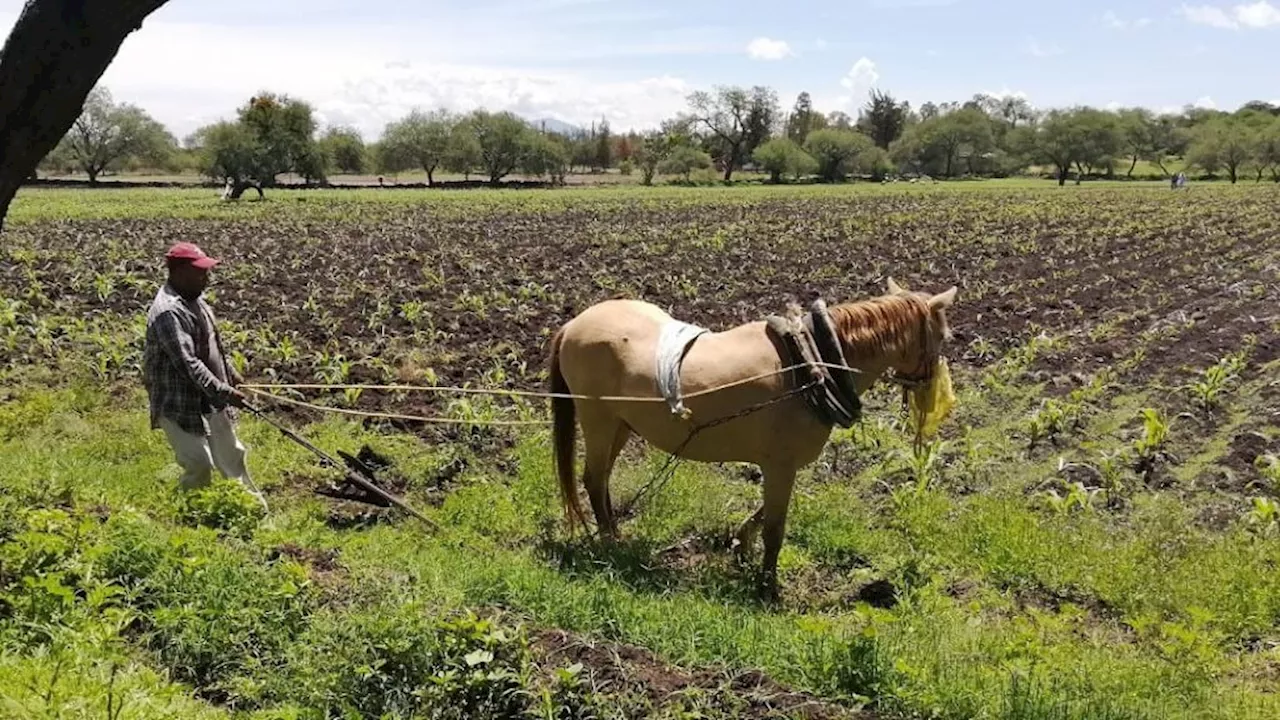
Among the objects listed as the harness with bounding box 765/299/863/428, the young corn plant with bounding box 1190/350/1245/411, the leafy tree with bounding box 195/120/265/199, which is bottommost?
the young corn plant with bounding box 1190/350/1245/411

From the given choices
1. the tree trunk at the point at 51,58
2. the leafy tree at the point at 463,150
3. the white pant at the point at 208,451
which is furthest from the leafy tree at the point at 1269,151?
the tree trunk at the point at 51,58

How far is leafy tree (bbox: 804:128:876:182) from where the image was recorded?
86.8 m

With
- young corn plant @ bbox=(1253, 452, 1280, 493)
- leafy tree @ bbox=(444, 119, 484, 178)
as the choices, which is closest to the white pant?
young corn plant @ bbox=(1253, 452, 1280, 493)

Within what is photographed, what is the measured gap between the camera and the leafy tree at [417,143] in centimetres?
7869

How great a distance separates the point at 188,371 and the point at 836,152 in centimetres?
8657

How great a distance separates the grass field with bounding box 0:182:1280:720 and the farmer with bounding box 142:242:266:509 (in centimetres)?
43

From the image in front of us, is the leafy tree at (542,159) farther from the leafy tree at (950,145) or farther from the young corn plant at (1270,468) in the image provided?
the young corn plant at (1270,468)

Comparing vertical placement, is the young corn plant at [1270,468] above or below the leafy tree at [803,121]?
below

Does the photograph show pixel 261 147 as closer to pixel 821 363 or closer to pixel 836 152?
pixel 821 363

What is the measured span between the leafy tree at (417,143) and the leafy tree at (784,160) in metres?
28.6

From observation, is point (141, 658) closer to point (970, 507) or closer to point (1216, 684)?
point (1216, 684)

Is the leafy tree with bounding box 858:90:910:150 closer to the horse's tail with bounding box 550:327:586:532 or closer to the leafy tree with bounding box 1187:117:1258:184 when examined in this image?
the leafy tree with bounding box 1187:117:1258:184

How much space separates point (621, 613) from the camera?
4691 millimetres

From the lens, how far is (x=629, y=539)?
6.54m
